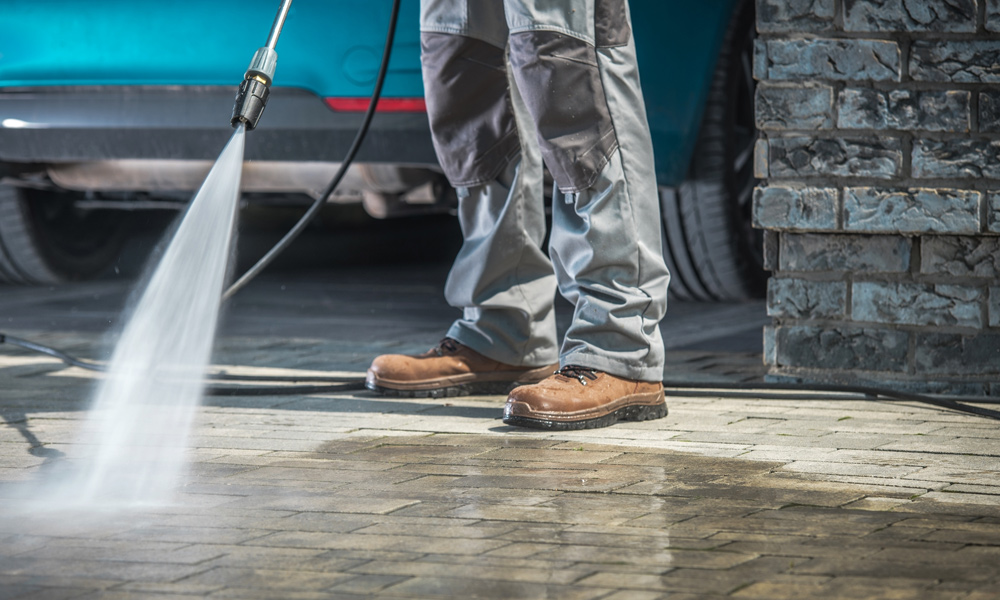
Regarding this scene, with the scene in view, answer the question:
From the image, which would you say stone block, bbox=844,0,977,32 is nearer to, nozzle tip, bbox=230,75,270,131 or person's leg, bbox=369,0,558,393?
person's leg, bbox=369,0,558,393

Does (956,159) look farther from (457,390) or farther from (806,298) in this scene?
(457,390)

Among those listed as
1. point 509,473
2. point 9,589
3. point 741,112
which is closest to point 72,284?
point 741,112

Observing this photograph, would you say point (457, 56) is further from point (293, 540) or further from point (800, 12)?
point (293, 540)

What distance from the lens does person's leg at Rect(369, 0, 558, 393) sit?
308 cm

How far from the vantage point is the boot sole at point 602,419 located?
275 centimetres

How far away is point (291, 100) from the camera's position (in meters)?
3.63

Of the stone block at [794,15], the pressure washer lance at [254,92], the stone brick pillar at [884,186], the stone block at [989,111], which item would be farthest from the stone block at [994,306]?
the pressure washer lance at [254,92]

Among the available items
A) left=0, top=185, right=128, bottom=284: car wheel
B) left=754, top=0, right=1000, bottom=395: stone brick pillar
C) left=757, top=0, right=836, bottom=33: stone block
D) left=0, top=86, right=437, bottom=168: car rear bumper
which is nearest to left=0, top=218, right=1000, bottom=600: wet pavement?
left=754, top=0, right=1000, bottom=395: stone brick pillar

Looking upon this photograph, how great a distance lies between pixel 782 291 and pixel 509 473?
1233 mm

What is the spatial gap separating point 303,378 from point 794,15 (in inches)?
58.3

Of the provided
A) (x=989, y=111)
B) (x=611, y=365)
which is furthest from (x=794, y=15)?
(x=611, y=365)

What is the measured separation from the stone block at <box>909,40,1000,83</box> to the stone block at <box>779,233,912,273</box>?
388mm

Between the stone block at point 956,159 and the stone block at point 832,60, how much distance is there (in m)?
0.18

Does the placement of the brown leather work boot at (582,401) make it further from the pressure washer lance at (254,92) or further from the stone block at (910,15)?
the stone block at (910,15)
